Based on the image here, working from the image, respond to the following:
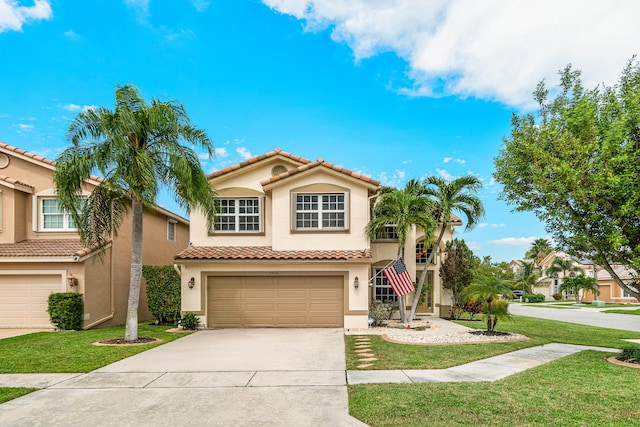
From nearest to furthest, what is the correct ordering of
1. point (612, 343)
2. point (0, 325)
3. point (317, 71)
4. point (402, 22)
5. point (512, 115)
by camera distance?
point (512, 115) < point (612, 343) < point (402, 22) < point (0, 325) < point (317, 71)

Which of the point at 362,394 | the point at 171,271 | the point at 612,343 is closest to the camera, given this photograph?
the point at 362,394

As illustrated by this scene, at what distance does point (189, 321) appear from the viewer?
15.5 metres

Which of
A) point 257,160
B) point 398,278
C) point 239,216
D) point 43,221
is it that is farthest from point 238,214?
point 43,221

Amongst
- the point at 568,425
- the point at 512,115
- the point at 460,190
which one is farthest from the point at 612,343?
the point at 568,425

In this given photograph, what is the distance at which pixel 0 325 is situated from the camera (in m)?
16.0

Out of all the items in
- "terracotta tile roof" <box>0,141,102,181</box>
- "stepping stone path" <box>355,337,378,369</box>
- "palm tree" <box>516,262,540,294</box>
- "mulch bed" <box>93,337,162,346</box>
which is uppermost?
"terracotta tile roof" <box>0,141,102,181</box>

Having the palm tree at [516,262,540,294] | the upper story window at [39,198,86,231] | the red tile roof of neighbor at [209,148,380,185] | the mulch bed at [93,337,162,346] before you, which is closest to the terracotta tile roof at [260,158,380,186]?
the red tile roof of neighbor at [209,148,380,185]

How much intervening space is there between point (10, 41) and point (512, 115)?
805 inches

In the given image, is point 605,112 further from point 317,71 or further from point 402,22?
point 317,71

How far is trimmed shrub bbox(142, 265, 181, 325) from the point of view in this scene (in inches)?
678

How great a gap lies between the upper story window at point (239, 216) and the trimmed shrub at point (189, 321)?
145 inches

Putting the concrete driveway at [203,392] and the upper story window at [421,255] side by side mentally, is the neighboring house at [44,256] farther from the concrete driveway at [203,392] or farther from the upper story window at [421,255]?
the upper story window at [421,255]

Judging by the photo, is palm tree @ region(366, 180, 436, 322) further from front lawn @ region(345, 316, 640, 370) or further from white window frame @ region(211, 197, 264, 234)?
white window frame @ region(211, 197, 264, 234)

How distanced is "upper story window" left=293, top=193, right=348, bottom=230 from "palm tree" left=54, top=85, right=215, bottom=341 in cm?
436
